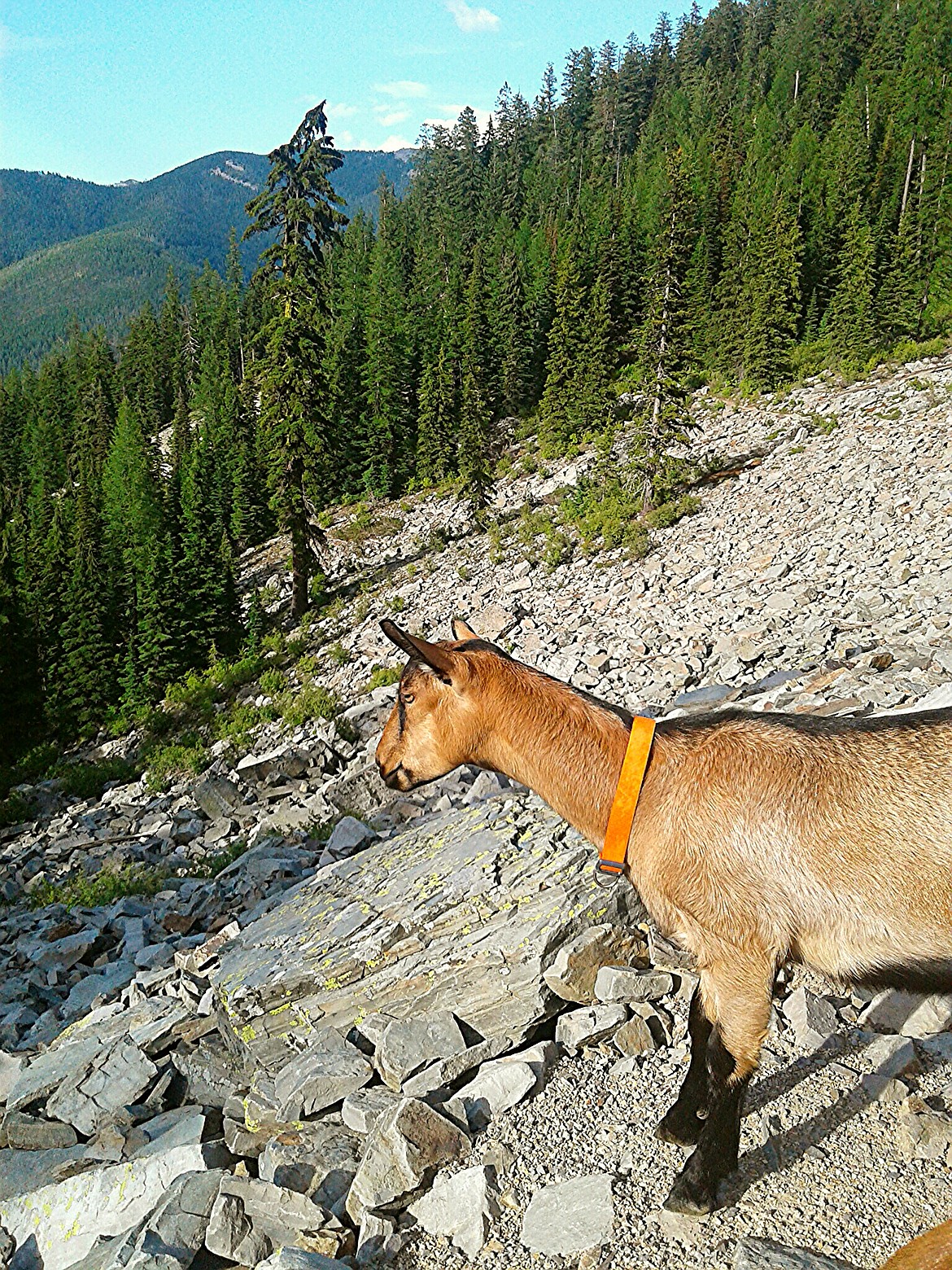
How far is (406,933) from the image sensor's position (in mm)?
6441

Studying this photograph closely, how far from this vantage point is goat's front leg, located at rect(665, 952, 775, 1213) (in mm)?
3842

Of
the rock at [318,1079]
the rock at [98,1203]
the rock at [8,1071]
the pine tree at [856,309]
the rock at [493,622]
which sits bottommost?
the rock at [493,622]

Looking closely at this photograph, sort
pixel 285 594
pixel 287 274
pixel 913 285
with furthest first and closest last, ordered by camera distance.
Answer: pixel 913 285, pixel 285 594, pixel 287 274

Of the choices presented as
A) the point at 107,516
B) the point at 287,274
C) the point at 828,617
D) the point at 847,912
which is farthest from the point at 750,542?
the point at 107,516

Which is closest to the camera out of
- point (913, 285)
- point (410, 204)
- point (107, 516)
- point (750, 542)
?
point (750, 542)

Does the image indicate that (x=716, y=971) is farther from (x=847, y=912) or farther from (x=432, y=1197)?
(x=432, y=1197)

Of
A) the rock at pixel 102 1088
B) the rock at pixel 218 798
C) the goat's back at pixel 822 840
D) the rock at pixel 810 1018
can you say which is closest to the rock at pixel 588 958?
the rock at pixel 810 1018

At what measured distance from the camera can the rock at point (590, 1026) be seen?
513 centimetres

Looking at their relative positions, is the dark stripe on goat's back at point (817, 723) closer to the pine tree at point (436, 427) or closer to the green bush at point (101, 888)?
the green bush at point (101, 888)

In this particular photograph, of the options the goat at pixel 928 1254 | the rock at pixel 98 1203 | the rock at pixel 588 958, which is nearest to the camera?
the goat at pixel 928 1254

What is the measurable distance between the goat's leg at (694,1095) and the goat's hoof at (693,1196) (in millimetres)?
225

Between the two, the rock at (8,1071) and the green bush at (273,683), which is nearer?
the rock at (8,1071)

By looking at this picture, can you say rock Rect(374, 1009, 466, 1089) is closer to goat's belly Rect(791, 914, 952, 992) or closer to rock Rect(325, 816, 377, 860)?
goat's belly Rect(791, 914, 952, 992)

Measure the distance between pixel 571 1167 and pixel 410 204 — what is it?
399 ft
